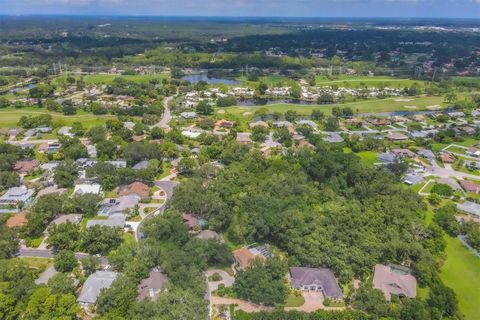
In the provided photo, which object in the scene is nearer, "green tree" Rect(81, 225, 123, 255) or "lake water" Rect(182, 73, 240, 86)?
"green tree" Rect(81, 225, 123, 255)

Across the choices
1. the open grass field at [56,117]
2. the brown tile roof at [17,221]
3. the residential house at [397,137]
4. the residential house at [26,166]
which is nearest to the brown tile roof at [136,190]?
the brown tile roof at [17,221]

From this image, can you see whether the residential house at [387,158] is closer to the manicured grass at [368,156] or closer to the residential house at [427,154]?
the manicured grass at [368,156]

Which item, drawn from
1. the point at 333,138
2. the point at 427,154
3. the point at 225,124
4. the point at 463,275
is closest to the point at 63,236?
the point at 463,275

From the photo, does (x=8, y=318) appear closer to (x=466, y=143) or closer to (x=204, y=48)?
(x=466, y=143)

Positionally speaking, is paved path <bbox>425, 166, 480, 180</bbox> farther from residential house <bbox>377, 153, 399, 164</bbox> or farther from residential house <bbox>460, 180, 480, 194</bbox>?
residential house <bbox>377, 153, 399, 164</bbox>

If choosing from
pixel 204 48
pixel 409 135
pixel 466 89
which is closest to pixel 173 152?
pixel 409 135

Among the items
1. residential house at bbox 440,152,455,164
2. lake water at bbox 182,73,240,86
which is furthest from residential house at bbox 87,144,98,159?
lake water at bbox 182,73,240,86

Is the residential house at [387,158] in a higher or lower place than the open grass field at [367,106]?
higher
